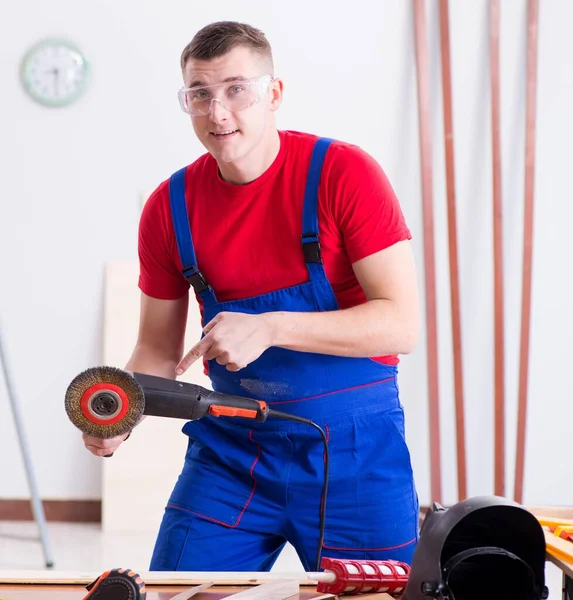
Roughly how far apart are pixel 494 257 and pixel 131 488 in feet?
7.06

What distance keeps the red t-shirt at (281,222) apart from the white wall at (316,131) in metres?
2.36

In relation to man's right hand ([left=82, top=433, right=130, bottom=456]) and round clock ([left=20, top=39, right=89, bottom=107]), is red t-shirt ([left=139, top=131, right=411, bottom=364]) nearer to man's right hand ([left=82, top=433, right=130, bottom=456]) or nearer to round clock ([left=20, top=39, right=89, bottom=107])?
man's right hand ([left=82, top=433, right=130, bottom=456])

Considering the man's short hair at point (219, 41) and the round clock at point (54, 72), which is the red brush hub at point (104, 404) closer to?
the man's short hair at point (219, 41)

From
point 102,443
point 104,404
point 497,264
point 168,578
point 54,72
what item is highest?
point 54,72

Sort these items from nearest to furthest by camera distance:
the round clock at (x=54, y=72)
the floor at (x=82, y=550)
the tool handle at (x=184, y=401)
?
the tool handle at (x=184, y=401)
the floor at (x=82, y=550)
the round clock at (x=54, y=72)

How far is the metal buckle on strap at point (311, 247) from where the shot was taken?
1884 mm

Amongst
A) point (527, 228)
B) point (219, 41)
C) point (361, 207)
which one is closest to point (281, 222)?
point (361, 207)

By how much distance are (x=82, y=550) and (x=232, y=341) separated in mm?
2825

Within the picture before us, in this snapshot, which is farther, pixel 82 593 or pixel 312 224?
pixel 312 224

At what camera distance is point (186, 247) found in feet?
6.51

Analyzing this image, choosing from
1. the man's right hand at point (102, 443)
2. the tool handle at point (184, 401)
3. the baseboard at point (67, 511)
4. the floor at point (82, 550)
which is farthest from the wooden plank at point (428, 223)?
the man's right hand at point (102, 443)

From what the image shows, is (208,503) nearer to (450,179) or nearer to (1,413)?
(450,179)

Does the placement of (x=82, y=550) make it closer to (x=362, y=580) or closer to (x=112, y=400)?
(x=112, y=400)

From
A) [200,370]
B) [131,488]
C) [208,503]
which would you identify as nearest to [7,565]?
[131,488]
